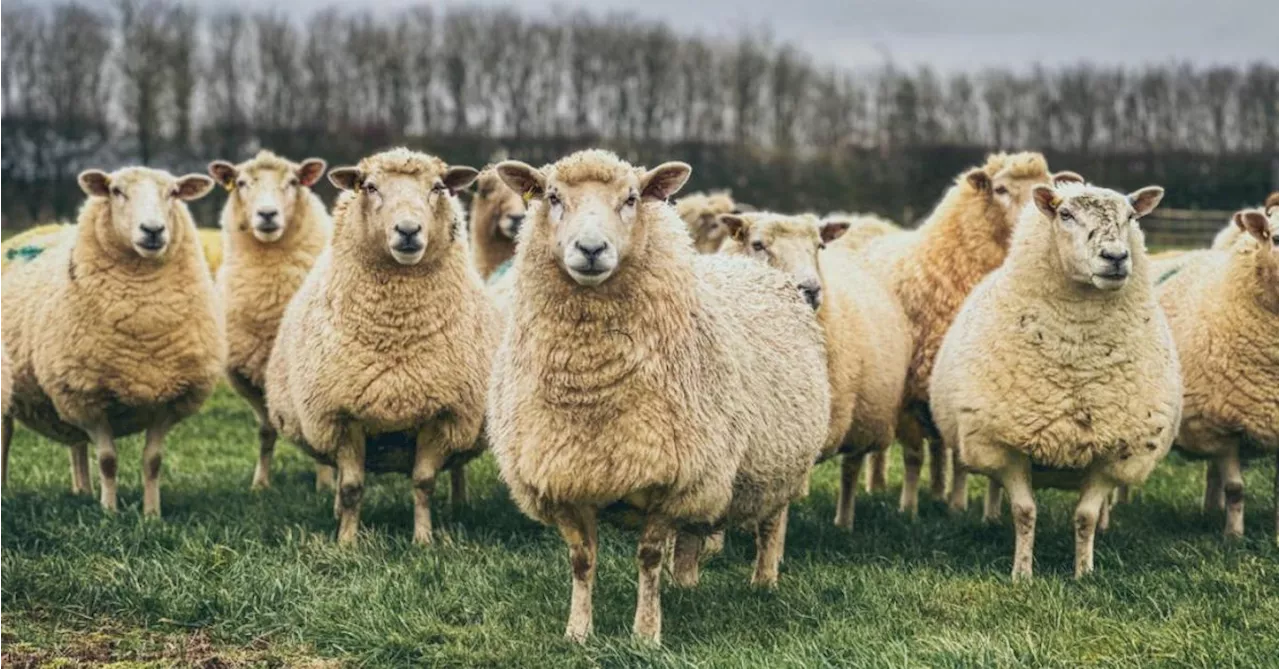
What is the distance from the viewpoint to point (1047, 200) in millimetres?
7160

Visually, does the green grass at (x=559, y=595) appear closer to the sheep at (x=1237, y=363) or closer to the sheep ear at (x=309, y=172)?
the sheep at (x=1237, y=363)

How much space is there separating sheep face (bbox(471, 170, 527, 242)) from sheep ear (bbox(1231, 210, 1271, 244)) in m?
5.21

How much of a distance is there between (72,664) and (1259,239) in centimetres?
642

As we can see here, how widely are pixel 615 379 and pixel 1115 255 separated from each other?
258cm

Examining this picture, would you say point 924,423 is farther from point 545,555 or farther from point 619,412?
point 619,412

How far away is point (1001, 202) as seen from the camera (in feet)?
31.0

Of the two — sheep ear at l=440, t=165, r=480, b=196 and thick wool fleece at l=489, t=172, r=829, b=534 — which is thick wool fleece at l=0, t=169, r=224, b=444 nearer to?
sheep ear at l=440, t=165, r=480, b=196

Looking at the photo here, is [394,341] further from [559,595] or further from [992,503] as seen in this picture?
[992,503]

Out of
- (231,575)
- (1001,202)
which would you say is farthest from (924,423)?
(231,575)

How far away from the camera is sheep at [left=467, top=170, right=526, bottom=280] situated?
36.6 ft

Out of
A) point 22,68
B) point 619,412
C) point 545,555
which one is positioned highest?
point 22,68

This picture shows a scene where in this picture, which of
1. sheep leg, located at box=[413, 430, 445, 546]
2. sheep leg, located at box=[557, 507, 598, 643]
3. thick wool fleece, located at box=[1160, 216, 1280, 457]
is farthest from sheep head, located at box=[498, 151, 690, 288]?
thick wool fleece, located at box=[1160, 216, 1280, 457]

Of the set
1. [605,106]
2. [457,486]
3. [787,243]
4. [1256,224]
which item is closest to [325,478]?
[457,486]

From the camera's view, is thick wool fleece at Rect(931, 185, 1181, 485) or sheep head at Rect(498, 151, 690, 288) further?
thick wool fleece at Rect(931, 185, 1181, 485)
